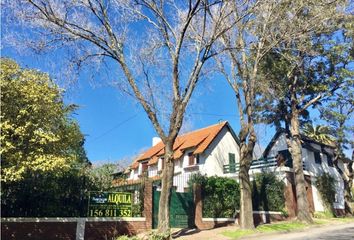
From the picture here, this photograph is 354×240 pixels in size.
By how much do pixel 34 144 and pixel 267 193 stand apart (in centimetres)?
1698

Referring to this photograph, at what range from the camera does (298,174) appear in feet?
82.0

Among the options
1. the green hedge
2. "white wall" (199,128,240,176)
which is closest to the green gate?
the green hedge

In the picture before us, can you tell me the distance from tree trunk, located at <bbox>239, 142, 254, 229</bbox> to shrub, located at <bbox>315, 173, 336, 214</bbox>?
1319 centimetres

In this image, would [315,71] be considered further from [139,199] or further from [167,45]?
[139,199]

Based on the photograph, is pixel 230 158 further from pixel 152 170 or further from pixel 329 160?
pixel 329 160

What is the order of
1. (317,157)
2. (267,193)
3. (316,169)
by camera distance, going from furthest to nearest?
1. (317,157)
2. (316,169)
3. (267,193)

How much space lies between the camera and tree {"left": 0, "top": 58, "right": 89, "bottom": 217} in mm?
12367

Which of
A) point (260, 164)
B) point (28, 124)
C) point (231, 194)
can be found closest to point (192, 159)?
point (260, 164)

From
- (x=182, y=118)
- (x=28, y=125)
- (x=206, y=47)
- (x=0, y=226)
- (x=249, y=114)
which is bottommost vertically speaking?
(x=0, y=226)

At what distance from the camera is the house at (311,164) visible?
2852 cm

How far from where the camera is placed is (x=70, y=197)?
16328mm

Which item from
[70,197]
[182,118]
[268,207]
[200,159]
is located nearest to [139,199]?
[70,197]

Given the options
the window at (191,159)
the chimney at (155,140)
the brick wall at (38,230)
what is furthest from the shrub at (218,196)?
the chimney at (155,140)

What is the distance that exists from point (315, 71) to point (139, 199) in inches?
615
